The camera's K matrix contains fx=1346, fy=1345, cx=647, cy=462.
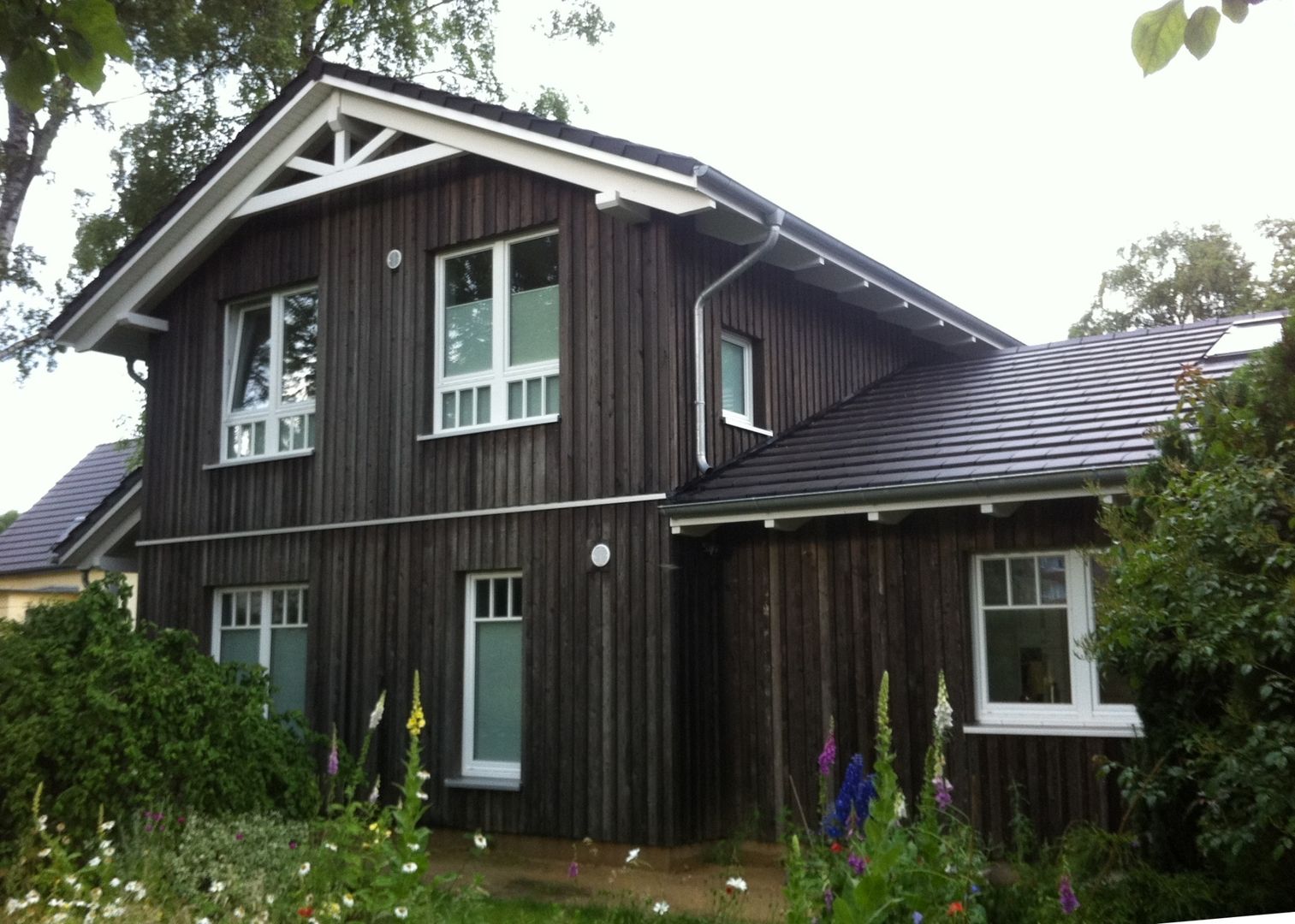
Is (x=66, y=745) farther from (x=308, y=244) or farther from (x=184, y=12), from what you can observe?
(x=184, y=12)

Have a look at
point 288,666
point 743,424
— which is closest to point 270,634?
point 288,666

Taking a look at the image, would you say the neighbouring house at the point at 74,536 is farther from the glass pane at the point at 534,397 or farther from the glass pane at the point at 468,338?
the glass pane at the point at 534,397

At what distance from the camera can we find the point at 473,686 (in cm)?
1095

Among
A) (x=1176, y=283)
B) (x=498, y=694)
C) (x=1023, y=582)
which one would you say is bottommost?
(x=498, y=694)

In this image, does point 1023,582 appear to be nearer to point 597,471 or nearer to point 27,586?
point 597,471

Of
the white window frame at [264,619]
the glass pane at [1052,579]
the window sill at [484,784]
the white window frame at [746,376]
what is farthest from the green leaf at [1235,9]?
the white window frame at [264,619]

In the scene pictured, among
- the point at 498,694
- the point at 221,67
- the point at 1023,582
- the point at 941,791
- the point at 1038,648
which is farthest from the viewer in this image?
the point at 221,67

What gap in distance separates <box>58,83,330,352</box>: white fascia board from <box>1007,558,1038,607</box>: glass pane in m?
7.43

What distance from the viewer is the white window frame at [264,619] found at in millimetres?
12349

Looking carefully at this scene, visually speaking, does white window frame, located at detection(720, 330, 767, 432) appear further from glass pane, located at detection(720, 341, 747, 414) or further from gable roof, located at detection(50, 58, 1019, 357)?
gable roof, located at detection(50, 58, 1019, 357)

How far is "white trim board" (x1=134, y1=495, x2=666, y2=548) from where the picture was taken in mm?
10227

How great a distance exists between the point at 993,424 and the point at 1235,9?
7.25 metres

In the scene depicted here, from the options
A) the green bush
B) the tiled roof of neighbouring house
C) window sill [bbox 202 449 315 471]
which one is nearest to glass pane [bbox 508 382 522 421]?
the tiled roof of neighbouring house

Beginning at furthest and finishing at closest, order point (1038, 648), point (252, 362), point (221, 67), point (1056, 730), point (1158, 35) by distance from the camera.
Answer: point (221, 67) < point (252, 362) < point (1038, 648) < point (1056, 730) < point (1158, 35)
